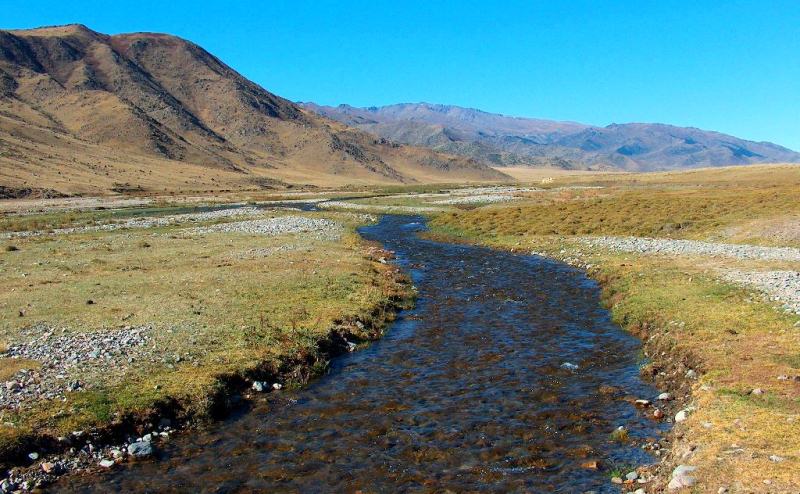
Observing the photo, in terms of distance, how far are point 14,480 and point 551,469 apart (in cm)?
1135

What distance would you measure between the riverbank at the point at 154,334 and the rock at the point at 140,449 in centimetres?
4

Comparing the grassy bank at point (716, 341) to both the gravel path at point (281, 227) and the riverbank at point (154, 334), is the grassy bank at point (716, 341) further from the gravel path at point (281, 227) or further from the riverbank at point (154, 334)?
the gravel path at point (281, 227)

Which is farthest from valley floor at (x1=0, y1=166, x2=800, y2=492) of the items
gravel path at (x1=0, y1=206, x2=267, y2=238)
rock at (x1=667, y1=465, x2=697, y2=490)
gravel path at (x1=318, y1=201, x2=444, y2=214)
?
gravel path at (x1=318, y1=201, x2=444, y2=214)

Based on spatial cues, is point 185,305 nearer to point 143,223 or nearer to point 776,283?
point 776,283

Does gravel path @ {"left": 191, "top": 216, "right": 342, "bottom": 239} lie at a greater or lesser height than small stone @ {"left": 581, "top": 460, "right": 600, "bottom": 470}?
greater

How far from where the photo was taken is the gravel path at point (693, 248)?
34528 mm

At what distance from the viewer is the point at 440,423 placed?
15281 mm

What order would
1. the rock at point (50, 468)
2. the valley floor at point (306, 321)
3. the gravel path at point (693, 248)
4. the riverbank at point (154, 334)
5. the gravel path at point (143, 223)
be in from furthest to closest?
the gravel path at point (143, 223) → the gravel path at point (693, 248) → the riverbank at point (154, 334) → the valley floor at point (306, 321) → the rock at point (50, 468)

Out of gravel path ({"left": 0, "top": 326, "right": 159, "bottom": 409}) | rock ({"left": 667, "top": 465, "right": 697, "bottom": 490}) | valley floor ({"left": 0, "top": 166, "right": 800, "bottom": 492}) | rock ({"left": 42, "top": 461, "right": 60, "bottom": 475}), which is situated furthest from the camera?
gravel path ({"left": 0, "top": 326, "right": 159, "bottom": 409})

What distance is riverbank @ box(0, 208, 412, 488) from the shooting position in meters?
14.0

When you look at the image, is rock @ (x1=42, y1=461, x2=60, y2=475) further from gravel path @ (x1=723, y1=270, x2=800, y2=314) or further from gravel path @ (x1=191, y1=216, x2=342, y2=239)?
gravel path @ (x1=191, y1=216, x2=342, y2=239)

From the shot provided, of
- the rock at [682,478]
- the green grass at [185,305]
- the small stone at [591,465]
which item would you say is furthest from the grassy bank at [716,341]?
the green grass at [185,305]

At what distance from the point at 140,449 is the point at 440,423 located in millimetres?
7314

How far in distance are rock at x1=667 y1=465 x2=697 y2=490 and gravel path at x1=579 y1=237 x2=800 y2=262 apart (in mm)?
26563
